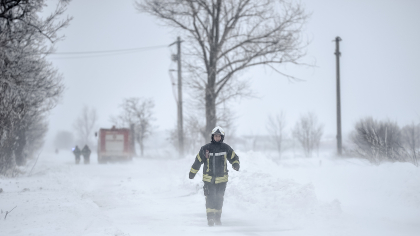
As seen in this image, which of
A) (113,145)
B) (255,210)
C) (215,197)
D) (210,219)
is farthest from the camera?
(113,145)

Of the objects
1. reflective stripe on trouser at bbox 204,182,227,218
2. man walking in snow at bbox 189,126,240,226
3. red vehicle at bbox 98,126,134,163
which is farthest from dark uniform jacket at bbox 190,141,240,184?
red vehicle at bbox 98,126,134,163

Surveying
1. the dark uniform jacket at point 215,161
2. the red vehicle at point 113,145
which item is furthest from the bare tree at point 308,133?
the dark uniform jacket at point 215,161

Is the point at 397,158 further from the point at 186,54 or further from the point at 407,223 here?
the point at 186,54

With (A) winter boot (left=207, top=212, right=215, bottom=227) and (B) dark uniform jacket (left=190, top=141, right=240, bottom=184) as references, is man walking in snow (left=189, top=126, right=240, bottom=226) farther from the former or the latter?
(A) winter boot (left=207, top=212, right=215, bottom=227)

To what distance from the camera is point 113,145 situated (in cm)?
3291

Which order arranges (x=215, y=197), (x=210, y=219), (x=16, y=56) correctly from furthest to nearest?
(x=16, y=56) < (x=215, y=197) < (x=210, y=219)

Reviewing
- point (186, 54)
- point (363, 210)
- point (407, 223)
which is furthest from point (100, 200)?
point (186, 54)

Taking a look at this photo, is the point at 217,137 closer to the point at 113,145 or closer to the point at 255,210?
the point at 255,210

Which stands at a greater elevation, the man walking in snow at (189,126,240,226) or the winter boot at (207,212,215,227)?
the man walking in snow at (189,126,240,226)

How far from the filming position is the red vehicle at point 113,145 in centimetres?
3262

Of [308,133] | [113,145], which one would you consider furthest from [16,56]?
[308,133]

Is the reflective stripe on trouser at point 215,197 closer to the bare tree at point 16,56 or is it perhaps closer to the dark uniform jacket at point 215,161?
the dark uniform jacket at point 215,161

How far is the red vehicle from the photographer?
32625 mm

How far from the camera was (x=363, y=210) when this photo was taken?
312 inches
